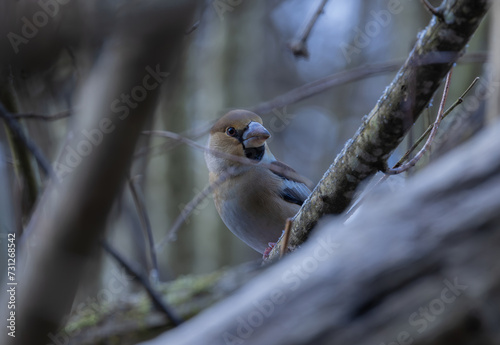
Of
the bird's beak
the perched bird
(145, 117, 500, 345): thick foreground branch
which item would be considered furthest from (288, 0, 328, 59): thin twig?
(145, 117, 500, 345): thick foreground branch

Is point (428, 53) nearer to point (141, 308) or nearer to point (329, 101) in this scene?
point (141, 308)

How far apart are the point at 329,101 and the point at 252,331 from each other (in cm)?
876

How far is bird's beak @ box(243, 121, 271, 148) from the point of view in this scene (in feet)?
9.82

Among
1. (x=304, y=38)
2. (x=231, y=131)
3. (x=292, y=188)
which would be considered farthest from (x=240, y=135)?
(x=304, y=38)

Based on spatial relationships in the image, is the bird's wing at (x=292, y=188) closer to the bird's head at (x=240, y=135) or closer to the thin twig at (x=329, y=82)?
the bird's head at (x=240, y=135)

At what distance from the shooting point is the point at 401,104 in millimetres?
1717

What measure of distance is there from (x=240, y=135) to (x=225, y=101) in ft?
14.4

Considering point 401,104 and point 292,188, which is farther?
point 292,188

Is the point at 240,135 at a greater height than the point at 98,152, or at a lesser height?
lesser

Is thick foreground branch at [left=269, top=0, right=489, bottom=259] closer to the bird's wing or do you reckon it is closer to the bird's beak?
the bird's beak

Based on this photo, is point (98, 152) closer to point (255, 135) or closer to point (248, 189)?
point (255, 135)

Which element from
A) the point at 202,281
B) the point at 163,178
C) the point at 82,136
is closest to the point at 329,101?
the point at 163,178

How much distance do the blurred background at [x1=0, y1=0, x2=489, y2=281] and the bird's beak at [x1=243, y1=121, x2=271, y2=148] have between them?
399 mm

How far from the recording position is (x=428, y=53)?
1611mm
